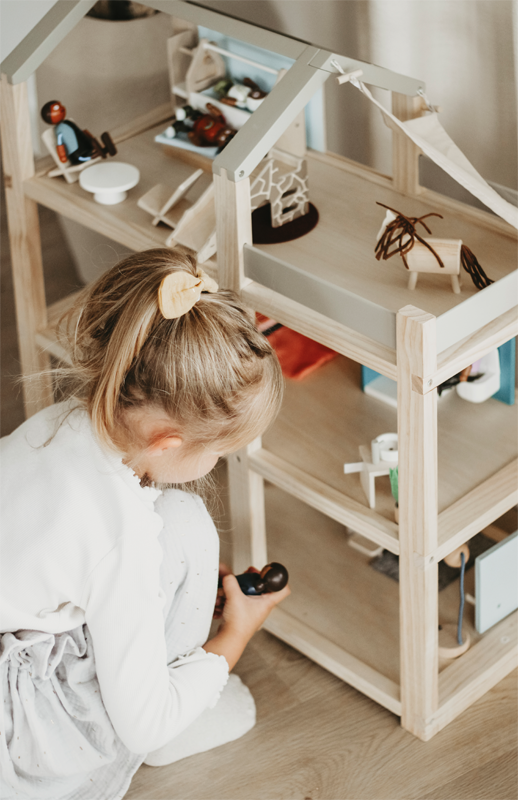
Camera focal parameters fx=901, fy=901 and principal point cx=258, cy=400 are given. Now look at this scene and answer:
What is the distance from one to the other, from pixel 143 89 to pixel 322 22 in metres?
0.60

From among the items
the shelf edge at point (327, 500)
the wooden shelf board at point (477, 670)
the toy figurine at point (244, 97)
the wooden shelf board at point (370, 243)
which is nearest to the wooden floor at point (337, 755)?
the wooden shelf board at point (477, 670)

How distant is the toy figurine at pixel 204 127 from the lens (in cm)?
135

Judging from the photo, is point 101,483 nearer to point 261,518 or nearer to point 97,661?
point 97,661

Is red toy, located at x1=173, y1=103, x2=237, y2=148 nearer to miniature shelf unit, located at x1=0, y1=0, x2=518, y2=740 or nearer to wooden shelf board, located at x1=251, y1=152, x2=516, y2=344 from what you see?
miniature shelf unit, located at x1=0, y1=0, x2=518, y2=740

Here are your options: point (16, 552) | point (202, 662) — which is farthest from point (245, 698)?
point (16, 552)

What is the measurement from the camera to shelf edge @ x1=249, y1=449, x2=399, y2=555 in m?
1.09

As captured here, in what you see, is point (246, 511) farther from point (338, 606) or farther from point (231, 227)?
point (231, 227)

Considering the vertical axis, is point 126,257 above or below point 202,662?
above

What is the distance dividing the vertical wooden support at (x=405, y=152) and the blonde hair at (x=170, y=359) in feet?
1.22

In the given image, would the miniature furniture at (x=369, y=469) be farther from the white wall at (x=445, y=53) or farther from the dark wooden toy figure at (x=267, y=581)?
the white wall at (x=445, y=53)

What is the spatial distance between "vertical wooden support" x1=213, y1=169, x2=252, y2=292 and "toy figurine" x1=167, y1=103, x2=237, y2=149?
0.34 meters

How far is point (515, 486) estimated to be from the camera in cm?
113

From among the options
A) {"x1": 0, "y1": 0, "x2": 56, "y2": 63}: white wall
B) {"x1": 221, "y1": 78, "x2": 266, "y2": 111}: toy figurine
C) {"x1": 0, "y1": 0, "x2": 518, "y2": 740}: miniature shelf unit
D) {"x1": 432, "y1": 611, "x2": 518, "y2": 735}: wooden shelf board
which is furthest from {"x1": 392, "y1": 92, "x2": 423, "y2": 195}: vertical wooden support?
{"x1": 0, "y1": 0, "x2": 56, "y2": 63}: white wall

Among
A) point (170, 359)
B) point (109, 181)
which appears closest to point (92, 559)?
point (170, 359)
